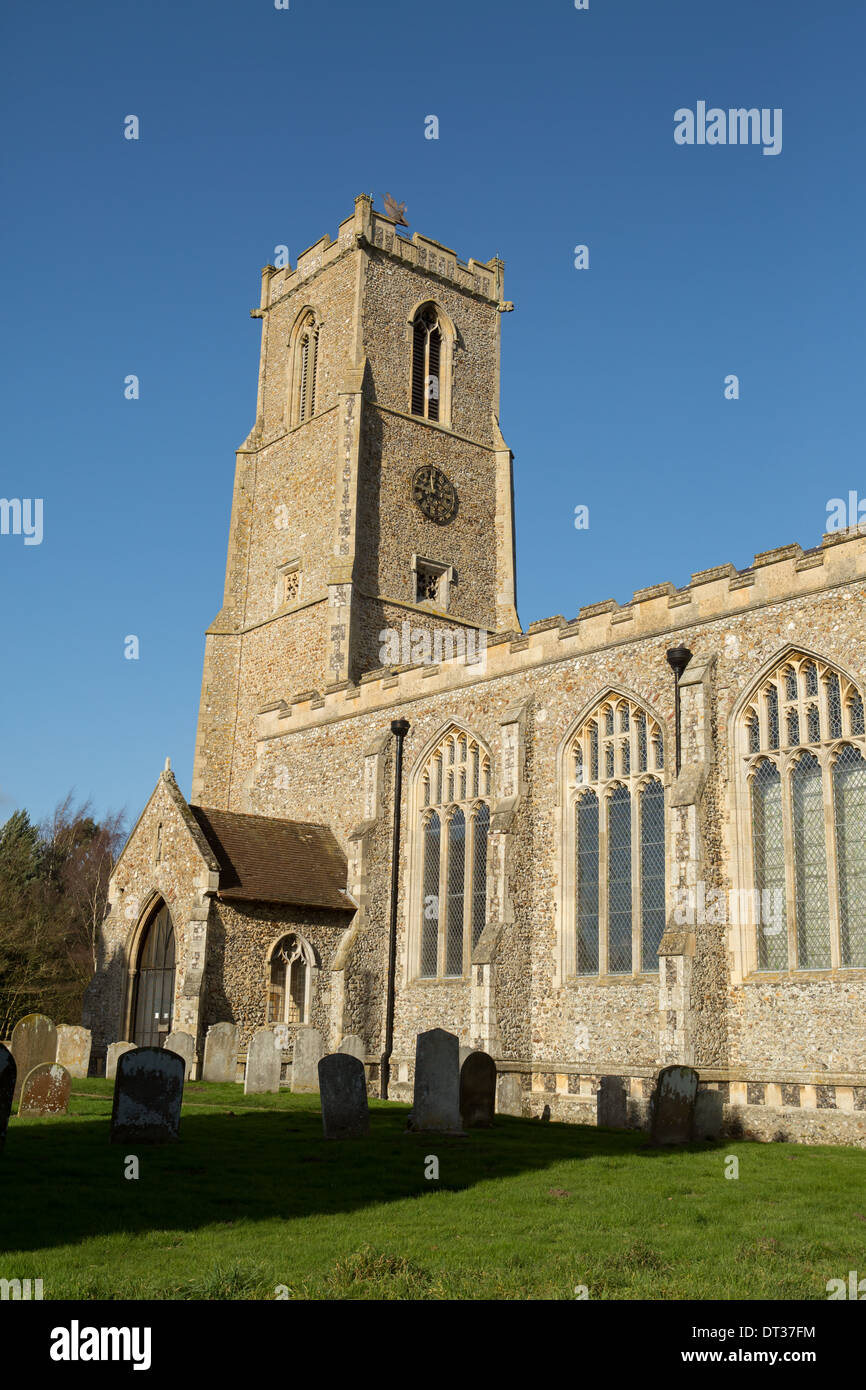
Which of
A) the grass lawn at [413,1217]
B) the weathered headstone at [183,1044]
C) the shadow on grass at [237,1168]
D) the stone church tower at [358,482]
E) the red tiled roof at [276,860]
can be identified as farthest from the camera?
the stone church tower at [358,482]

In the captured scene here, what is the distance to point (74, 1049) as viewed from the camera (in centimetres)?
1973

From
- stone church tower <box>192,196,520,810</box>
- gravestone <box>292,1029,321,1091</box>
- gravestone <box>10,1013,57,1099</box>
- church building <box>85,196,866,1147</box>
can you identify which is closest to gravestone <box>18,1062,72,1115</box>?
gravestone <box>10,1013,57,1099</box>

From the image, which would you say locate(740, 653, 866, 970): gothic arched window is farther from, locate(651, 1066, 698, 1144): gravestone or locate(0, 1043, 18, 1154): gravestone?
locate(0, 1043, 18, 1154): gravestone

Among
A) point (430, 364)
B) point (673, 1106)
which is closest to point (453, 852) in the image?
point (673, 1106)

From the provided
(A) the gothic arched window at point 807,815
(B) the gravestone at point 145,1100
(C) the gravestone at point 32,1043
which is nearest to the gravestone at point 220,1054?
(C) the gravestone at point 32,1043

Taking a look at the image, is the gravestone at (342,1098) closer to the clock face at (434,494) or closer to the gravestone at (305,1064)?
the gravestone at (305,1064)

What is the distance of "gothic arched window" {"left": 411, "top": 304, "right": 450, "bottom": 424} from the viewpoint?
3469 cm

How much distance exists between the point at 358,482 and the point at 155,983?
1448 centimetres

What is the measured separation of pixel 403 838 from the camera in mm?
23141

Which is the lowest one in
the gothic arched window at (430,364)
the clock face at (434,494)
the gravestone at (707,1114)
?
the gravestone at (707,1114)

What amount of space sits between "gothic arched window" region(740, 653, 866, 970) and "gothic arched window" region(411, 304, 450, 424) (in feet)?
65.3

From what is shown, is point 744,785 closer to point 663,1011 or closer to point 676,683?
point 676,683

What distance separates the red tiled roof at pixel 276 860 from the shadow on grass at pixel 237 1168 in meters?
7.06

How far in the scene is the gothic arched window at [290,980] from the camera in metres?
22.0
